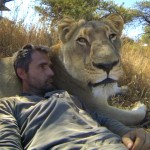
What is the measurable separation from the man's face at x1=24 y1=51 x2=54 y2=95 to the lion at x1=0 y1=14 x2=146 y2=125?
0.34m

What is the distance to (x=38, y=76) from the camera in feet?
13.2

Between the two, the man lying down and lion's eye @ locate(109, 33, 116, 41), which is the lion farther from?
the man lying down

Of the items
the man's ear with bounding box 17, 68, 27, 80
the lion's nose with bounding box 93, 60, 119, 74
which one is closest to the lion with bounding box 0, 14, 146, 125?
the lion's nose with bounding box 93, 60, 119, 74

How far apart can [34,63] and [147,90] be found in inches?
124

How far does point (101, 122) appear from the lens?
3.62m

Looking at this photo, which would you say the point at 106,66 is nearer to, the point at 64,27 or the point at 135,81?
the point at 64,27

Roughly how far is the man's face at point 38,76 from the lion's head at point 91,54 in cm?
54

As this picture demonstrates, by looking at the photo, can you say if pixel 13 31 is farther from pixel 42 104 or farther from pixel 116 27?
pixel 42 104

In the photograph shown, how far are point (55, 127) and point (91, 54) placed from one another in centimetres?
136

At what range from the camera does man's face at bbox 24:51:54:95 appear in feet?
13.1

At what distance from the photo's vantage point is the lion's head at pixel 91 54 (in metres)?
4.36

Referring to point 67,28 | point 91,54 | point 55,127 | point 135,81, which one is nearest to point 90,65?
point 91,54

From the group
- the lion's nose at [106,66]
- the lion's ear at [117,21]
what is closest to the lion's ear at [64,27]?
the lion's ear at [117,21]

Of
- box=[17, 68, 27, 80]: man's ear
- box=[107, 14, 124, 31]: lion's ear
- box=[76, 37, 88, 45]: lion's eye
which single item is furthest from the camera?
box=[107, 14, 124, 31]: lion's ear
